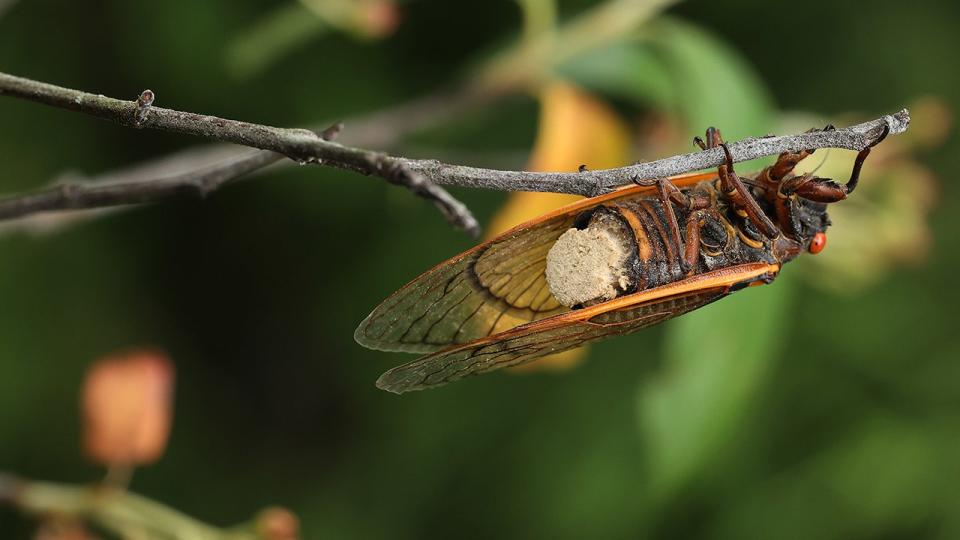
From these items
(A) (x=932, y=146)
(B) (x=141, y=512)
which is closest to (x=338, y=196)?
(B) (x=141, y=512)

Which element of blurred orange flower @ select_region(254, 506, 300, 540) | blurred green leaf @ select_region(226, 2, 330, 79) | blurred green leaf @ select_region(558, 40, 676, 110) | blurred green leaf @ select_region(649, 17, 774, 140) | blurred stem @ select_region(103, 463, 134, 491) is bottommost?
blurred orange flower @ select_region(254, 506, 300, 540)

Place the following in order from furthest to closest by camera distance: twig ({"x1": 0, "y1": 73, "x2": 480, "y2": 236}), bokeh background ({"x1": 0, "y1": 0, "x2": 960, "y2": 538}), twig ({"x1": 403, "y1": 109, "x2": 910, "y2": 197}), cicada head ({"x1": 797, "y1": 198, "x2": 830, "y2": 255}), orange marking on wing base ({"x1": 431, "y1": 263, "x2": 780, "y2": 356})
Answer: bokeh background ({"x1": 0, "y1": 0, "x2": 960, "y2": 538}), cicada head ({"x1": 797, "y1": 198, "x2": 830, "y2": 255}), orange marking on wing base ({"x1": 431, "y1": 263, "x2": 780, "y2": 356}), twig ({"x1": 403, "y1": 109, "x2": 910, "y2": 197}), twig ({"x1": 0, "y1": 73, "x2": 480, "y2": 236})

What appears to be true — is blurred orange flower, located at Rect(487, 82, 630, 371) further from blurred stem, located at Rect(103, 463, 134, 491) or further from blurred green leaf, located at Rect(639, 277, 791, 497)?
blurred stem, located at Rect(103, 463, 134, 491)

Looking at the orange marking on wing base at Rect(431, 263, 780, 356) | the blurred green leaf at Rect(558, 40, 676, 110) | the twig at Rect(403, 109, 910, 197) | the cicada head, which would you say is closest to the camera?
the twig at Rect(403, 109, 910, 197)

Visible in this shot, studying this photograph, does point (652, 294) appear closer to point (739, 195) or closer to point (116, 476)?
point (739, 195)

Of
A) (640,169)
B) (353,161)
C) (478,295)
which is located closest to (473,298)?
Answer: (478,295)

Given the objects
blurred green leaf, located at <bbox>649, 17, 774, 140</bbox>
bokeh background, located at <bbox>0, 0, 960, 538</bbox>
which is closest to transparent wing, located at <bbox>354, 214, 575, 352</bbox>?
blurred green leaf, located at <bbox>649, 17, 774, 140</bbox>
